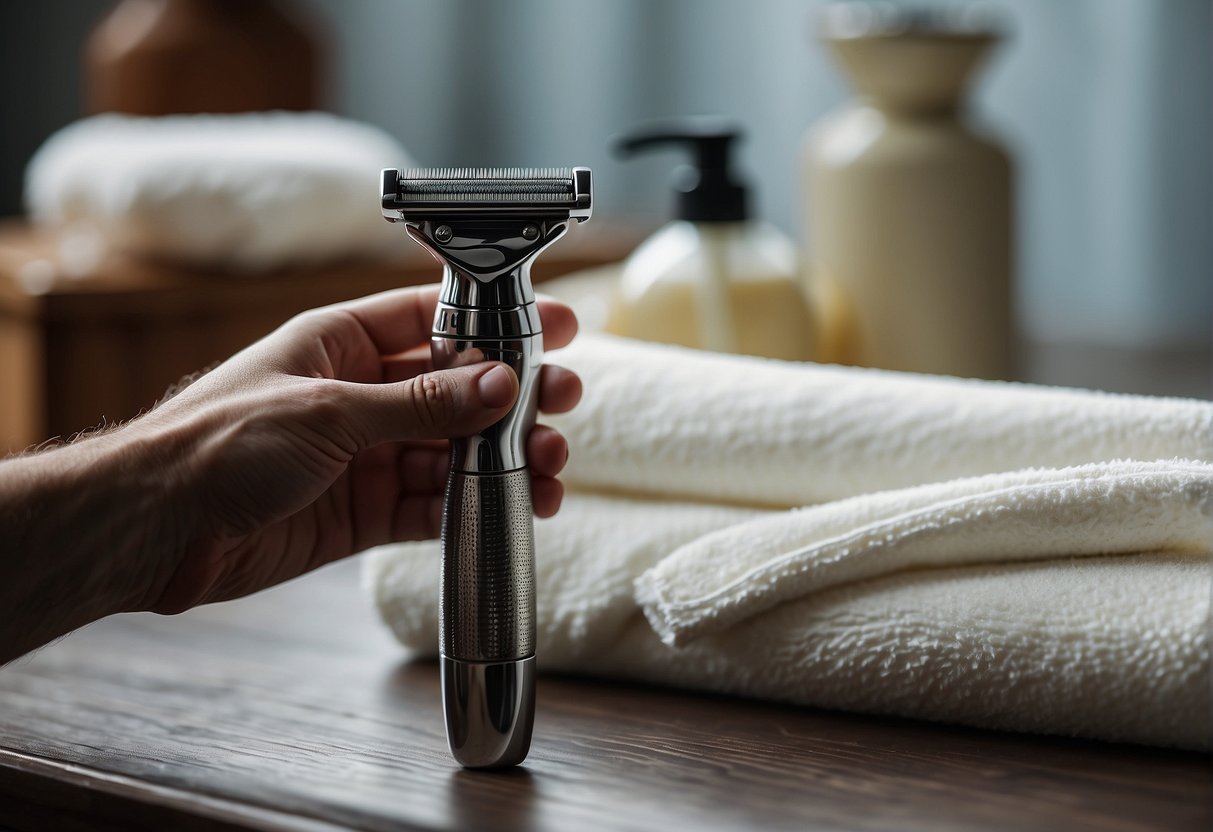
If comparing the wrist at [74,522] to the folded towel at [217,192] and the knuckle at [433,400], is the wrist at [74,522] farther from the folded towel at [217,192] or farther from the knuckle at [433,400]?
the folded towel at [217,192]

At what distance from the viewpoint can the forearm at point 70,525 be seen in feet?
1.10

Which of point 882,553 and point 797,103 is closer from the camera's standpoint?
point 882,553

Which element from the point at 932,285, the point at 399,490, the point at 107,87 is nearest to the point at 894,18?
the point at 932,285

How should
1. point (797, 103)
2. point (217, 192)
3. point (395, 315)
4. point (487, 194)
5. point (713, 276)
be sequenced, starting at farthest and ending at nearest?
point (797, 103)
point (217, 192)
point (713, 276)
point (395, 315)
point (487, 194)

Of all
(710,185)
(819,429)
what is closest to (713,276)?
(710,185)

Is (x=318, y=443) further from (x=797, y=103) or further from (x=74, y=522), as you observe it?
(x=797, y=103)

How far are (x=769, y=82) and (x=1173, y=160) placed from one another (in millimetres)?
340

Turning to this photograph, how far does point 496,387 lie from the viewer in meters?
0.31

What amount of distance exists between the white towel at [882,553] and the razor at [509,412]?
0.06 m

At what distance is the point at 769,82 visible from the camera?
3.64 feet

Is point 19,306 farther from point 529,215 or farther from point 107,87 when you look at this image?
point 529,215

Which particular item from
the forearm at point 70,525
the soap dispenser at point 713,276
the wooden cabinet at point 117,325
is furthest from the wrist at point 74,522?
the wooden cabinet at point 117,325

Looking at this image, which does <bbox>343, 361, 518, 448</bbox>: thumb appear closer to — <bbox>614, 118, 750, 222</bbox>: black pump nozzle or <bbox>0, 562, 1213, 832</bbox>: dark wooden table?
<bbox>0, 562, 1213, 832</bbox>: dark wooden table

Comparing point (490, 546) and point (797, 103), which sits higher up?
point (797, 103)
